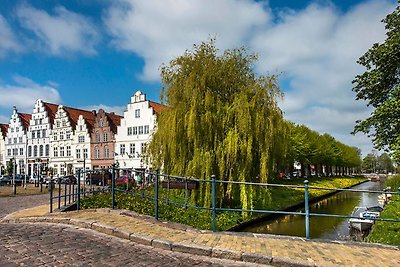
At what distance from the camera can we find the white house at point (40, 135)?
55250 millimetres

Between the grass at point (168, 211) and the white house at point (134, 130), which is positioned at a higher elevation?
the white house at point (134, 130)

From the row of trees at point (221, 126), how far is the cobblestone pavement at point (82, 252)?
754 cm

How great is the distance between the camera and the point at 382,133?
17359 mm

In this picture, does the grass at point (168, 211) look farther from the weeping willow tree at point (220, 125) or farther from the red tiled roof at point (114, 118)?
the red tiled roof at point (114, 118)

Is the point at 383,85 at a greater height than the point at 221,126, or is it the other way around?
the point at 383,85

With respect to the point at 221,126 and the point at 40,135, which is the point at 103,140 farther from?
the point at 221,126

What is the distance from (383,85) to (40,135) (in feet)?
175

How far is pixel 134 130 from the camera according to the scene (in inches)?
1737

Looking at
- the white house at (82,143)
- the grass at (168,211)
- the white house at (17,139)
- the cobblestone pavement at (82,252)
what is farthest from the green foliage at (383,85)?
the white house at (17,139)

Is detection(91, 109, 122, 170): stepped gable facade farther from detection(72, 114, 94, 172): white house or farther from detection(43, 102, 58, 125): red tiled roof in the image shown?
detection(43, 102, 58, 125): red tiled roof

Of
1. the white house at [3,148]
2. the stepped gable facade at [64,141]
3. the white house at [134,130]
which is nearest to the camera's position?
the white house at [134,130]

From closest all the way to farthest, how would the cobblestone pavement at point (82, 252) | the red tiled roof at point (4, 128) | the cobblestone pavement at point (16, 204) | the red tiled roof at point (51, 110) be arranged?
the cobblestone pavement at point (82, 252) → the cobblestone pavement at point (16, 204) → the red tiled roof at point (51, 110) → the red tiled roof at point (4, 128)

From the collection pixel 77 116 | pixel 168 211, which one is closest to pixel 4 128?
pixel 77 116

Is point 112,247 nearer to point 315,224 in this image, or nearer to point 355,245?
point 355,245
